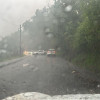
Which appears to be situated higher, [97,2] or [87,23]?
[97,2]

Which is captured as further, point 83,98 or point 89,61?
point 89,61

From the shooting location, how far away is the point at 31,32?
73.1 m

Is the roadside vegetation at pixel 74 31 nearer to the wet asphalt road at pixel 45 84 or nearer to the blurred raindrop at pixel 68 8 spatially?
the blurred raindrop at pixel 68 8

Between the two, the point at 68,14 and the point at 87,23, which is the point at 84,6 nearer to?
the point at 87,23

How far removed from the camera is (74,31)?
2239cm

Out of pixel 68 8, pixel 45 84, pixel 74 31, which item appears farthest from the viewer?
pixel 68 8

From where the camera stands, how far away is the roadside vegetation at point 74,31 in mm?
12461

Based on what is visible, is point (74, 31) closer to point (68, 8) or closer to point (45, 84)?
point (68, 8)

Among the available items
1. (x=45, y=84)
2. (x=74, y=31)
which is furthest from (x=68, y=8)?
(x=45, y=84)

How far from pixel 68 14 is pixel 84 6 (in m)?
15.8

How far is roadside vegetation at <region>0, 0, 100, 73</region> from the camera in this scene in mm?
12461

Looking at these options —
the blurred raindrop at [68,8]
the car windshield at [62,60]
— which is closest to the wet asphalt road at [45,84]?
the car windshield at [62,60]

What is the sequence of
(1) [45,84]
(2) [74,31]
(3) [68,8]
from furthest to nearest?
(3) [68,8], (2) [74,31], (1) [45,84]

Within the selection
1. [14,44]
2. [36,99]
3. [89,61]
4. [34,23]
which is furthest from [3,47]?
[36,99]
